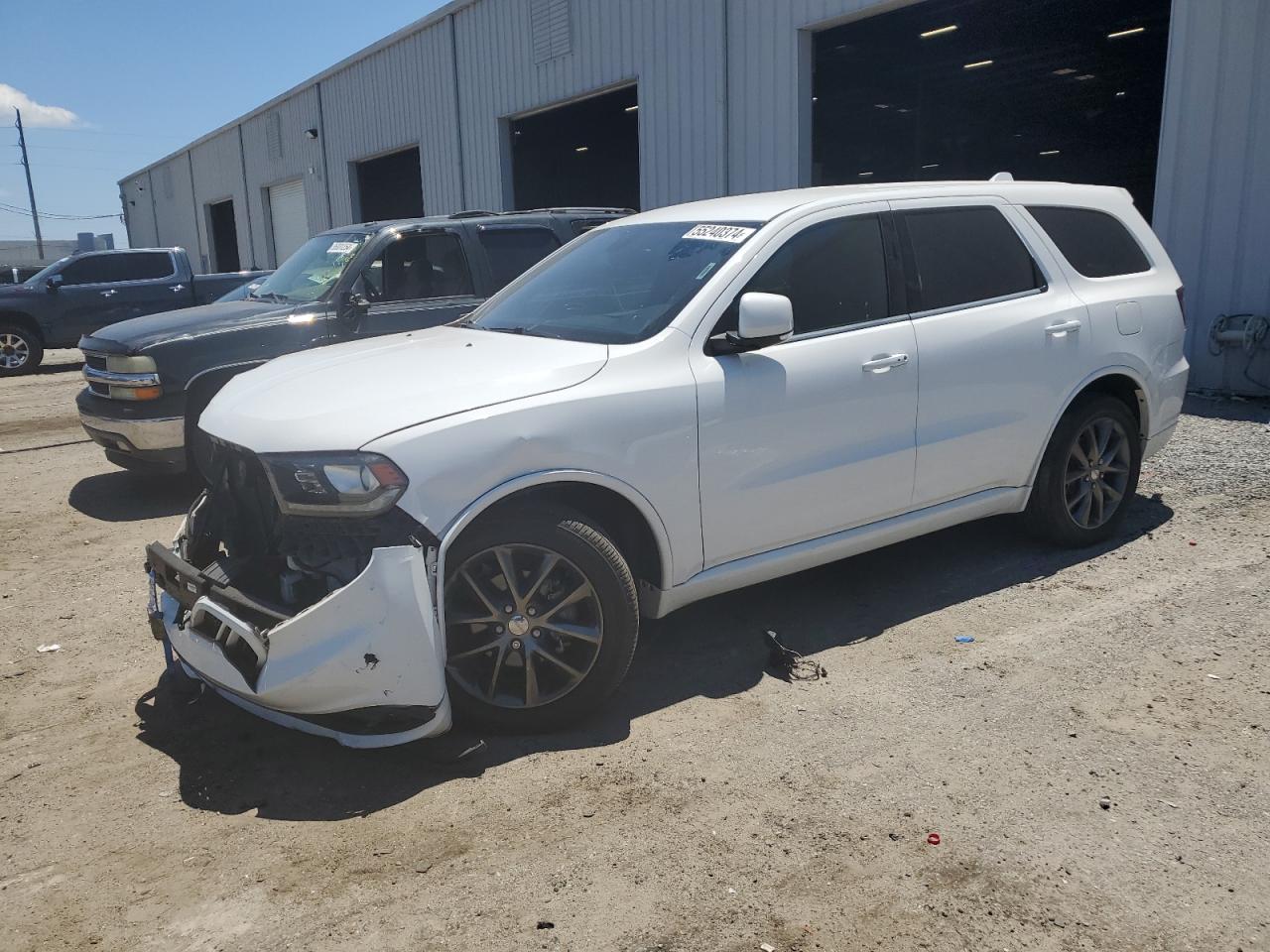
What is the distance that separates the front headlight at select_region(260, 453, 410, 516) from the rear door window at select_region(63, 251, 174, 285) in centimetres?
1538

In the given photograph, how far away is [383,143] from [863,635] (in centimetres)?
2028

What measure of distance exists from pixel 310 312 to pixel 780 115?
727cm

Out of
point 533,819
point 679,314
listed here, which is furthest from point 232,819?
point 679,314

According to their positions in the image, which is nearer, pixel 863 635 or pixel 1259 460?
pixel 863 635

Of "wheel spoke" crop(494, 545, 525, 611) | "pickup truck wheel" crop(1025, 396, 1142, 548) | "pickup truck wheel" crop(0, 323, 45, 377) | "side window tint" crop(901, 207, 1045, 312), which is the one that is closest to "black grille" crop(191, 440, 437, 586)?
"wheel spoke" crop(494, 545, 525, 611)

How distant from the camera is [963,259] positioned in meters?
4.72

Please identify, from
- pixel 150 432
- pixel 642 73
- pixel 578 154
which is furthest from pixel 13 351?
pixel 578 154

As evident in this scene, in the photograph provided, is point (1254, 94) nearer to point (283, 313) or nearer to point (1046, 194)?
point (1046, 194)

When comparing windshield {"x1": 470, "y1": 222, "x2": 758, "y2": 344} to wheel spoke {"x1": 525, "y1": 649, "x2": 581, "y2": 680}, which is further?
windshield {"x1": 470, "y1": 222, "x2": 758, "y2": 344}

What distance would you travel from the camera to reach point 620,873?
9.18 feet

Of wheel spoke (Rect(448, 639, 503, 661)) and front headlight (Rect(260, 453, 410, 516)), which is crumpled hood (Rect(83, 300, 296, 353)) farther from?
wheel spoke (Rect(448, 639, 503, 661))

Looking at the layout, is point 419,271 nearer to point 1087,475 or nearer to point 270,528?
point 270,528

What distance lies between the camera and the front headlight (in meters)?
3.13

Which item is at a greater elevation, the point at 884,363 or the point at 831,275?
the point at 831,275
